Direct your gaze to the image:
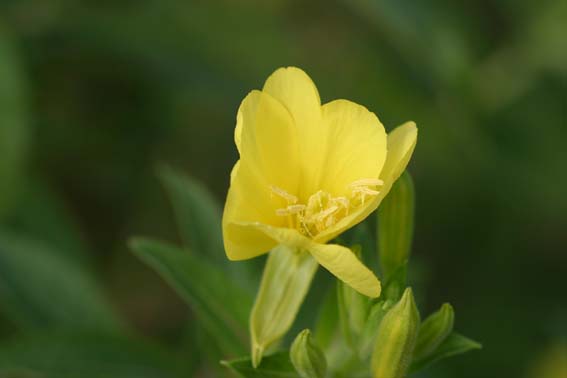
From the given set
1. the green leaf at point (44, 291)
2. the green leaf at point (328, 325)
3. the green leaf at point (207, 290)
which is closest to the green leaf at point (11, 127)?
the green leaf at point (44, 291)

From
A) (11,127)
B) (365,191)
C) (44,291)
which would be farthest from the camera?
(11,127)

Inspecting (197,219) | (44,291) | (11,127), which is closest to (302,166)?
(197,219)

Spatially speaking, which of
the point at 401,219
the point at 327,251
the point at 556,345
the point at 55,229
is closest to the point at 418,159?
the point at 556,345

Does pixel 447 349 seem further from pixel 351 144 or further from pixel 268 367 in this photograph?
pixel 351 144

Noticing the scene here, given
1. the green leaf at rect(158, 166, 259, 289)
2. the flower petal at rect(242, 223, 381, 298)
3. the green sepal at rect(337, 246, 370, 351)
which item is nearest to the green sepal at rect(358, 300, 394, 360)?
the green sepal at rect(337, 246, 370, 351)

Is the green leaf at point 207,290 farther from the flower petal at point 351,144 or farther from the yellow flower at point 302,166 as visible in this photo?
the flower petal at point 351,144

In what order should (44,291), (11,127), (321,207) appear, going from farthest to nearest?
1. (11,127)
2. (44,291)
3. (321,207)
